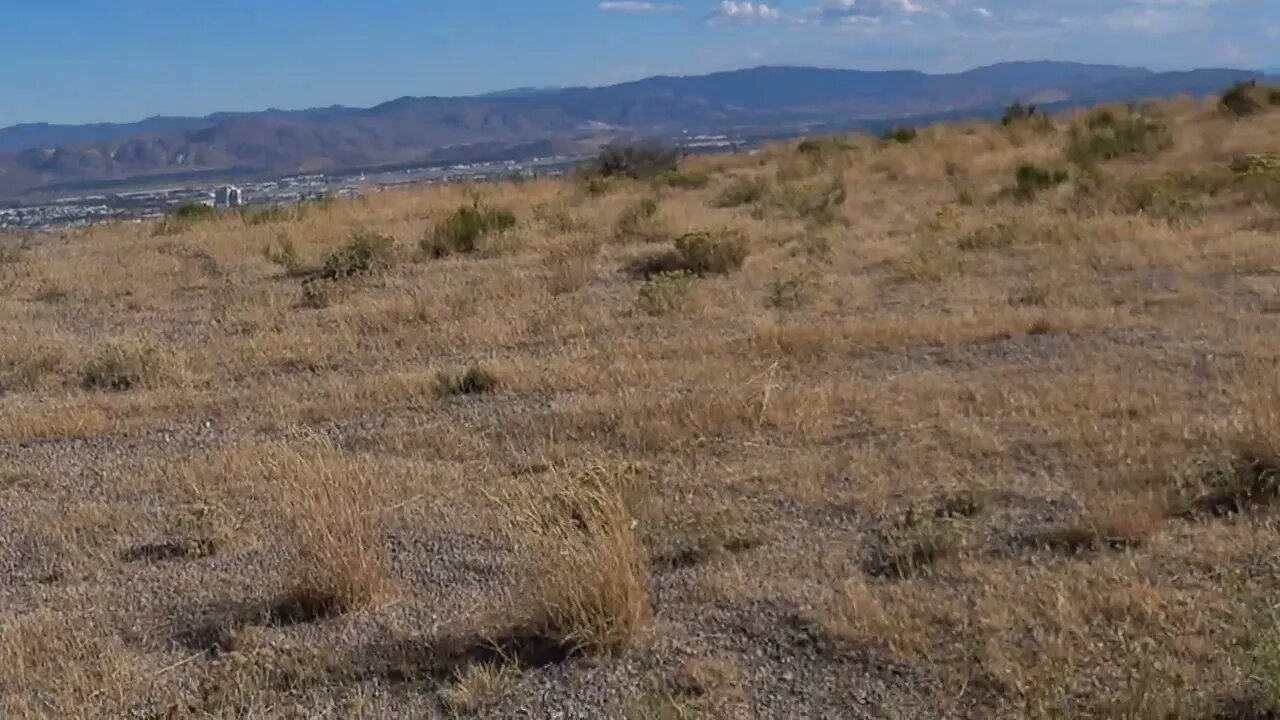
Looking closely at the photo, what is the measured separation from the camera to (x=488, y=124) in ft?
521

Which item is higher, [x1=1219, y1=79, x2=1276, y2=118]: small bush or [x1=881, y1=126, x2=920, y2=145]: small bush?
[x1=1219, y1=79, x2=1276, y2=118]: small bush

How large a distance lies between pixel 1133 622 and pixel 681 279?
926 cm

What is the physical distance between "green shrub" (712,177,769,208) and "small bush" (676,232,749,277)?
23.5 feet

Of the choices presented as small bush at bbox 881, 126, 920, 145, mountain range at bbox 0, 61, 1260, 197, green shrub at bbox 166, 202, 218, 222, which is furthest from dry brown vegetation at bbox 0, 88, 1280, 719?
mountain range at bbox 0, 61, 1260, 197

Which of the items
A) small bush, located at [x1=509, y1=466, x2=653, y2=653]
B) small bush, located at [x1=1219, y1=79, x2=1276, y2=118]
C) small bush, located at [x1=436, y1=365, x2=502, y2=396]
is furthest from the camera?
small bush, located at [x1=1219, y1=79, x2=1276, y2=118]

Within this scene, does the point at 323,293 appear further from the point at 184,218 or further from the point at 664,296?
the point at 184,218

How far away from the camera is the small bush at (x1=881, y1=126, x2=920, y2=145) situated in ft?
111

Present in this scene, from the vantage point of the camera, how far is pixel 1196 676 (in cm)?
480

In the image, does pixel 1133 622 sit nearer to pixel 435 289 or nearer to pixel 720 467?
pixel 720 467

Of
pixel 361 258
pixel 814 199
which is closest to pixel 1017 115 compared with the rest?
pixel 814 199

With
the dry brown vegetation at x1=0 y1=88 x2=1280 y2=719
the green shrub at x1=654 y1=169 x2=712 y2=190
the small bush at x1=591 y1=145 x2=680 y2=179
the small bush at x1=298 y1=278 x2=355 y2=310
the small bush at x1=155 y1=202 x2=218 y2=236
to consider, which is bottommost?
the dry brown vegetation at x1=0 y1=88 x2=1280 y2=719

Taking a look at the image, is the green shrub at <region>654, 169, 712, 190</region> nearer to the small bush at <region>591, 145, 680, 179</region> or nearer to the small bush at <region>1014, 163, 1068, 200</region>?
the small bush at <region>591, 145, 680, 179</region>

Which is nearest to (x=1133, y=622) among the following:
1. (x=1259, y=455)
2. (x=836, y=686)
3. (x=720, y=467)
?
(x=836, y=686)

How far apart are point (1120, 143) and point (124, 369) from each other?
19.8m
